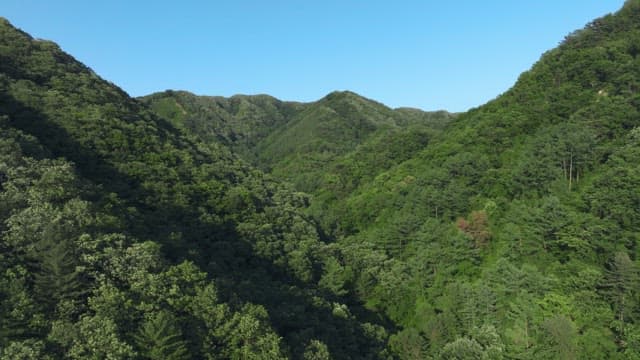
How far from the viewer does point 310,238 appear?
224 ft

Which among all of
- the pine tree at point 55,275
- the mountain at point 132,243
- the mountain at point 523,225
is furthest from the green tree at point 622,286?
the pine tree at point 55,275

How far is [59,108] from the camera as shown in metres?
64.5

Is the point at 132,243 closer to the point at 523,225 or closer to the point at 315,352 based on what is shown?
the point at 315,352

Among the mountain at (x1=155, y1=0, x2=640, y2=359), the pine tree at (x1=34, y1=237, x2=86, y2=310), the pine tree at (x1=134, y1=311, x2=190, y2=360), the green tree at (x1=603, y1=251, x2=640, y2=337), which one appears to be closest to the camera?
the pine tree at (x1=134, y1=311, x2=190, y2=360)

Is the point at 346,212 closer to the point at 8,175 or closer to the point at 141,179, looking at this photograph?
the point at 141,179

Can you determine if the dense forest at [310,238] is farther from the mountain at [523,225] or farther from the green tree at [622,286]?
the mountain at [523,225]

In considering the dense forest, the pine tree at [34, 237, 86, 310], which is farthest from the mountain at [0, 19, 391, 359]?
the dense forest

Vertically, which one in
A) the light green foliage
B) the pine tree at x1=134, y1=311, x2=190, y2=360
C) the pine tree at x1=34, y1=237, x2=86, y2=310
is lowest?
the light green foliage

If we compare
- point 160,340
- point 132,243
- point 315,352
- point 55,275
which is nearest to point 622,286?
point 315,352

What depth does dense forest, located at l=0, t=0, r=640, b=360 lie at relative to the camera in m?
31.4

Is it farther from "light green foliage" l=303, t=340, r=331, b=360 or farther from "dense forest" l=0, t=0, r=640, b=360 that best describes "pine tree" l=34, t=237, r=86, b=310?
"light green foliage" l=303, t=340, r=331, b=360

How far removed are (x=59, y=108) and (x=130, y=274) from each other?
133ft

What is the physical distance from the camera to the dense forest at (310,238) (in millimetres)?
31438

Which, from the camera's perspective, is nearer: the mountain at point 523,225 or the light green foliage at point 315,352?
the light green foliage at point 315,352
